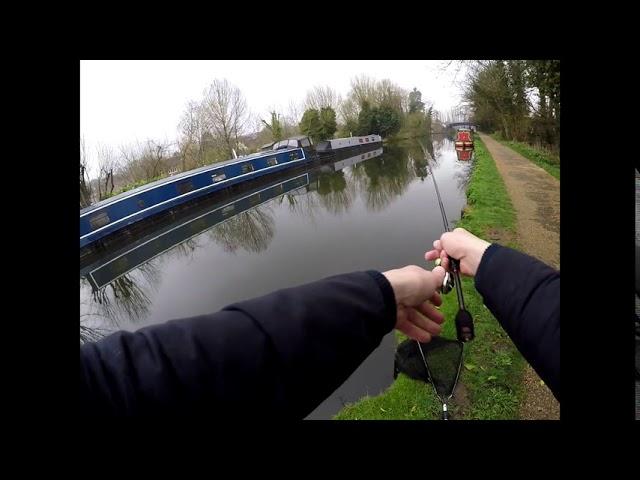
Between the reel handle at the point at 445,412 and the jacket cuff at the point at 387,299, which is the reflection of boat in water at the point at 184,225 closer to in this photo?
the reel handle at the point at 445,412

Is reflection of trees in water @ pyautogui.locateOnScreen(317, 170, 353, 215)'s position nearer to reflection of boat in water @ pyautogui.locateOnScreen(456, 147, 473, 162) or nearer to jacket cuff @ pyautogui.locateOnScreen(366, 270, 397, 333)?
reflection of boat in water @ pyautogui.locateOnScreen(456, 147, 473, 162)

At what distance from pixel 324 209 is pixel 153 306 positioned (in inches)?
168

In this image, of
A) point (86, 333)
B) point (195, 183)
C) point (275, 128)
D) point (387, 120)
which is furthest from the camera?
point (275, 128)

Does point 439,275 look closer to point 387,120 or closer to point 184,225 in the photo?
point 184,225

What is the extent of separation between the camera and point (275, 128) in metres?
9.52

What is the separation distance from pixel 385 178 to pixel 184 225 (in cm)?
526

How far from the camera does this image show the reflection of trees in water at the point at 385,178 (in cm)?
706

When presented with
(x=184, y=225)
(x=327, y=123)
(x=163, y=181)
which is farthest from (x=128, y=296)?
(x=327, y=123)

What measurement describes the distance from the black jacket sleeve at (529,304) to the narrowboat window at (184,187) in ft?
22.5

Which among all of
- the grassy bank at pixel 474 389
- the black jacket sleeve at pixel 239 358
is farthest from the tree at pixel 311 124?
the black jacket sleeve at pixel 239 358

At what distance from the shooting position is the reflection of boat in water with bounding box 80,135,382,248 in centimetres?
465

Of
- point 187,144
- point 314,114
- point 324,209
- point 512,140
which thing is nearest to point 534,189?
point 324,209

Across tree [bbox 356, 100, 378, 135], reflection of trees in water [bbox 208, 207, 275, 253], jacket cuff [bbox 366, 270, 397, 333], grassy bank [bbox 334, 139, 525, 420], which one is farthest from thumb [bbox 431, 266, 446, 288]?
tree [bbox 356, 100, 378, 135]

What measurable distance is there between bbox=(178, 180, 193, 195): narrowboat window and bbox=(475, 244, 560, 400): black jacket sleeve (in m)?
6.85
